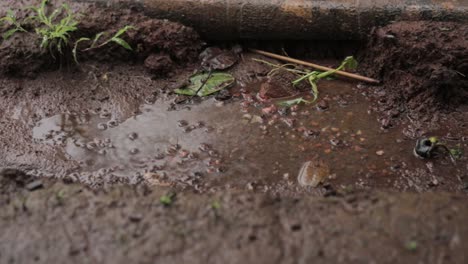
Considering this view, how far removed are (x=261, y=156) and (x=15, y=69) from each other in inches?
66.7

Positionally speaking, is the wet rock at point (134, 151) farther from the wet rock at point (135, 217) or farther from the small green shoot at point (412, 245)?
the small green shoot at point (412, 245)

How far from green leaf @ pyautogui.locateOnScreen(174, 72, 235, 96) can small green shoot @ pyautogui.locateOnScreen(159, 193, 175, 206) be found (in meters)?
1.10

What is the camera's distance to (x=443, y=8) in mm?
3043

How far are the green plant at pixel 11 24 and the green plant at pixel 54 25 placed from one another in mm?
90

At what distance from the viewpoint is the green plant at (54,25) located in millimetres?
2955

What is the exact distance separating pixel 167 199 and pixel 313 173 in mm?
836

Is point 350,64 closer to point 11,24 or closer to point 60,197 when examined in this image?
point 60,197

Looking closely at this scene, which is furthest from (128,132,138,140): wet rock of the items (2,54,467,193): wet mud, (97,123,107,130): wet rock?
(97,123,107,130): wet rock

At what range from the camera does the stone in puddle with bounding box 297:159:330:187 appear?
244cm

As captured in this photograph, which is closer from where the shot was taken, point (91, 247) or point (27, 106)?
point (91, 247)

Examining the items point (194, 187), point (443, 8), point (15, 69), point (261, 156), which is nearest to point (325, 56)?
point (443, 8)

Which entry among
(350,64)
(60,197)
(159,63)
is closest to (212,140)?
(159,63)

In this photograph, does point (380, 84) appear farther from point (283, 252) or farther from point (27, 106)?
point (27, 106)

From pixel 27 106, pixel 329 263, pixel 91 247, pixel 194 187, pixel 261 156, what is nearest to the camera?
pixel 329 263
